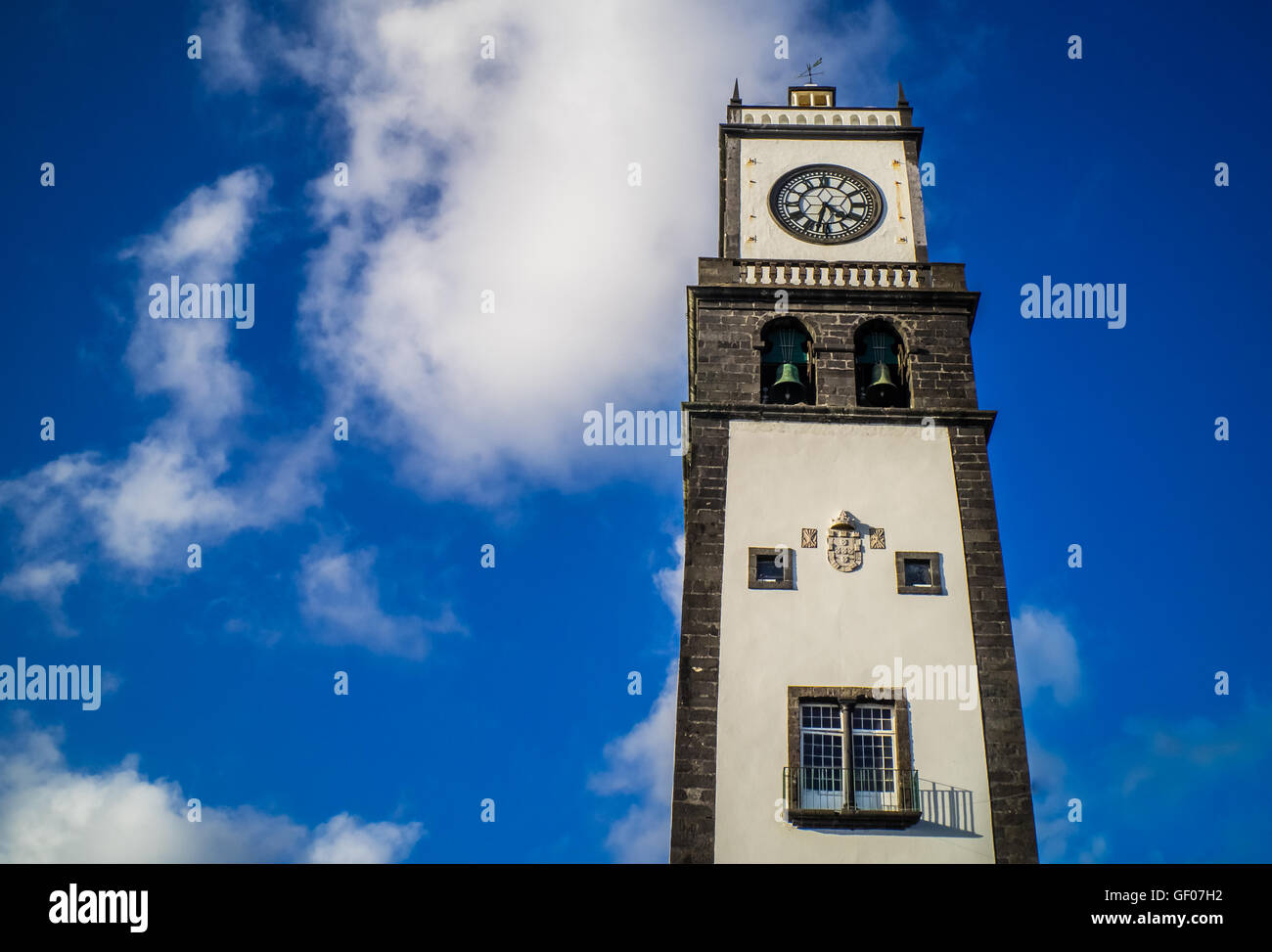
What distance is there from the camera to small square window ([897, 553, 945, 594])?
76.5ft

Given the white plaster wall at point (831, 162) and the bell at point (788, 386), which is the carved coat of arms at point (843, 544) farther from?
the white plaster wall at point (831, 162)

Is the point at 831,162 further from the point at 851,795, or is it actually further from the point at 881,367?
the point at 851,795

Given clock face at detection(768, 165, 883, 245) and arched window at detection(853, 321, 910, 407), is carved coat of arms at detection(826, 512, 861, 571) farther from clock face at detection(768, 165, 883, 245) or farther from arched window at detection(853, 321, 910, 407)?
clock face at detection(768, 165, 883, 245)

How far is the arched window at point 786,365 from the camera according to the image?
26.6 meters

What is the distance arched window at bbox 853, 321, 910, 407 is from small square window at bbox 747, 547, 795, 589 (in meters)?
4.69

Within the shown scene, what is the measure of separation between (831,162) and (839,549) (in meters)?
11.6

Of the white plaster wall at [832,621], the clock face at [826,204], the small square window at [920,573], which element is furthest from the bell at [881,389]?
the small square window at [920,573]

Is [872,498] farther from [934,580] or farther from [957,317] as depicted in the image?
[957,317]

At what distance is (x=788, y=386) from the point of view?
26750 millimetres

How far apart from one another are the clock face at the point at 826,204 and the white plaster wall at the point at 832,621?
6.13 meters

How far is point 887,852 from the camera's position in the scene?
67.8 ft

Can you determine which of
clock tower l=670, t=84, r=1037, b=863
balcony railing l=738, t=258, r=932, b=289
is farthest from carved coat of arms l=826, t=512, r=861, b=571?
balcony railing l=738, t=258, r=932, b=289
